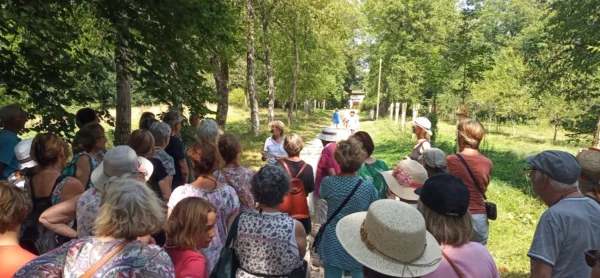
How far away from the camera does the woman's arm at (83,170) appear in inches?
143

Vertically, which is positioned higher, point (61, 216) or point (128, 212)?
point (128, 212)

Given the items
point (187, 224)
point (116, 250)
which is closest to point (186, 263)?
point (187, 224)

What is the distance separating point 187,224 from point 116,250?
0.52 m

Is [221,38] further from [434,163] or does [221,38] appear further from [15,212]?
[15,212]

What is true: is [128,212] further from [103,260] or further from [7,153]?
[7,153]

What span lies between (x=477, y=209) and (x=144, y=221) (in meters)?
3.16

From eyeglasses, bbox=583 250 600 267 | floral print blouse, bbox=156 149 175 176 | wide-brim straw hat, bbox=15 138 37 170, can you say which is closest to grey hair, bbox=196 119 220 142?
floral print blouse, bbox=156 149 175 176

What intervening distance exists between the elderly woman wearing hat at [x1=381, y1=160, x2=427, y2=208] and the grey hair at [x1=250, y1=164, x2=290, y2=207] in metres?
1.47

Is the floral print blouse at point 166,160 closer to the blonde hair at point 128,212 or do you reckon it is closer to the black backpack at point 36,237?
the black backpack at point 36,237

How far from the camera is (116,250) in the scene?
197 cm

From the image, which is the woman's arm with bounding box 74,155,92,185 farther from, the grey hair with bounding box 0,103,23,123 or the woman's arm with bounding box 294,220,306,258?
the woman's arm with bounding box 294,220,306,258

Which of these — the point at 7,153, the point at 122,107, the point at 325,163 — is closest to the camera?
the point at 7,153

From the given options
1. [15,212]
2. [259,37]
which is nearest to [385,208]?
[15,212]

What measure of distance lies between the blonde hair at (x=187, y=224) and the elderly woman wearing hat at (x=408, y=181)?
2100 millimetres
